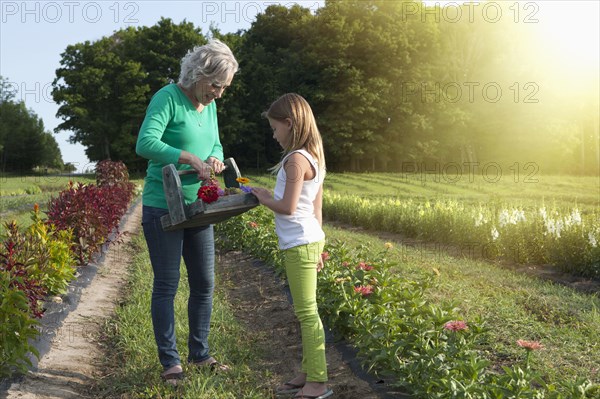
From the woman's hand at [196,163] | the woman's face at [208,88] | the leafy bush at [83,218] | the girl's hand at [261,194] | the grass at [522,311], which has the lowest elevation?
the grass at [522,311]

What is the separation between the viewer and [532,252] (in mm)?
8984

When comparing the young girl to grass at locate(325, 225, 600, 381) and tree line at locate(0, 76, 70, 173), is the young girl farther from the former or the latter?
tree line at locate(0, 76, 70, 173)

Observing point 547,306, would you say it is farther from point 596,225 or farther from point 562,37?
point 562,37

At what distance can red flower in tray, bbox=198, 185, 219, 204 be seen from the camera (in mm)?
3250

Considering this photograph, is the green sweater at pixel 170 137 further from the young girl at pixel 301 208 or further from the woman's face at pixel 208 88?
the young girl at pixel 301 208

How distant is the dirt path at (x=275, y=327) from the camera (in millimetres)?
3848

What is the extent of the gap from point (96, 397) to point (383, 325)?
186 centimetres

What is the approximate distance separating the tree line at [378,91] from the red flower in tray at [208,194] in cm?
3140

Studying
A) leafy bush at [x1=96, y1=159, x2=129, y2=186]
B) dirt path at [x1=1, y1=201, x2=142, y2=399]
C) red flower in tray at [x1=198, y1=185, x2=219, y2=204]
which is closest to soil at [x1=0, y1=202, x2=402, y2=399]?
dirt path at [x1=1, y1=201, x2=142, y2=399]

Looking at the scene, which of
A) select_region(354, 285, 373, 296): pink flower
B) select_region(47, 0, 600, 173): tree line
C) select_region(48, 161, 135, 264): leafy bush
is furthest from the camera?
select_region(47, 0, 600, 173): tree line

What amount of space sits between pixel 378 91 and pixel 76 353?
34.0 meters

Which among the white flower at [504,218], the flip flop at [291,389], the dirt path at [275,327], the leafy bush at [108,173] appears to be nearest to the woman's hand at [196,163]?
the flip flop at [291,389]

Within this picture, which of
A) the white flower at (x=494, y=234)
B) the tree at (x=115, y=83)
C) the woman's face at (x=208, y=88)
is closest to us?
the woman's face at (x=208, y=88)

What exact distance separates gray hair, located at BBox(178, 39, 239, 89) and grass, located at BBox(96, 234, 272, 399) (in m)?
1.78
